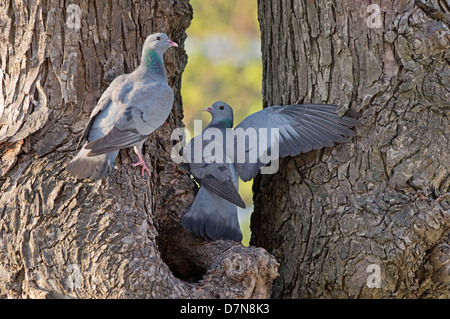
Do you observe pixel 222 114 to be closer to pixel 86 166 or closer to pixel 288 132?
pixel 288 132

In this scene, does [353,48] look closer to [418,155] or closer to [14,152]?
[418,155]

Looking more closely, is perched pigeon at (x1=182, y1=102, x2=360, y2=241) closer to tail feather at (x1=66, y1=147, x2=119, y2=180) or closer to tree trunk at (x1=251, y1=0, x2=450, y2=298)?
tree trunk at (x1=251, y1=0, x2=450, y2=298)

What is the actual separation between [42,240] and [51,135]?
614mm

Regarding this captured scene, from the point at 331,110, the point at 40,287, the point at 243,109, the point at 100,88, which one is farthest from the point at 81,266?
the point at 243,109

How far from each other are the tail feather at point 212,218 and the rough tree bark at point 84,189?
0.08 m

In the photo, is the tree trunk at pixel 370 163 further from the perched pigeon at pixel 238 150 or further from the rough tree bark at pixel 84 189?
the rough tree bark at pixel 84 189

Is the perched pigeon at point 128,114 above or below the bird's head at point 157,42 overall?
below

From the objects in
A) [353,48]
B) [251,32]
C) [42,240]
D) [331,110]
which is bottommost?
[42,240]

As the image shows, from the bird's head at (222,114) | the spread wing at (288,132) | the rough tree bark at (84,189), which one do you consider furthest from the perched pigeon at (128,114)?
the bird's head at (222,114)

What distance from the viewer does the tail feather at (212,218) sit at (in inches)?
150

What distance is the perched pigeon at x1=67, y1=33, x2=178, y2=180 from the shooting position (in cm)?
333

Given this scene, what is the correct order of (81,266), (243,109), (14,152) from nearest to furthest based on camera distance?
(81,266)
(14,152)
(243,109)

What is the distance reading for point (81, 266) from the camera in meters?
3.21

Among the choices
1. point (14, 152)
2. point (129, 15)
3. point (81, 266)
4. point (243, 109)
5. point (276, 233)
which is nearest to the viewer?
point (81, 266)
